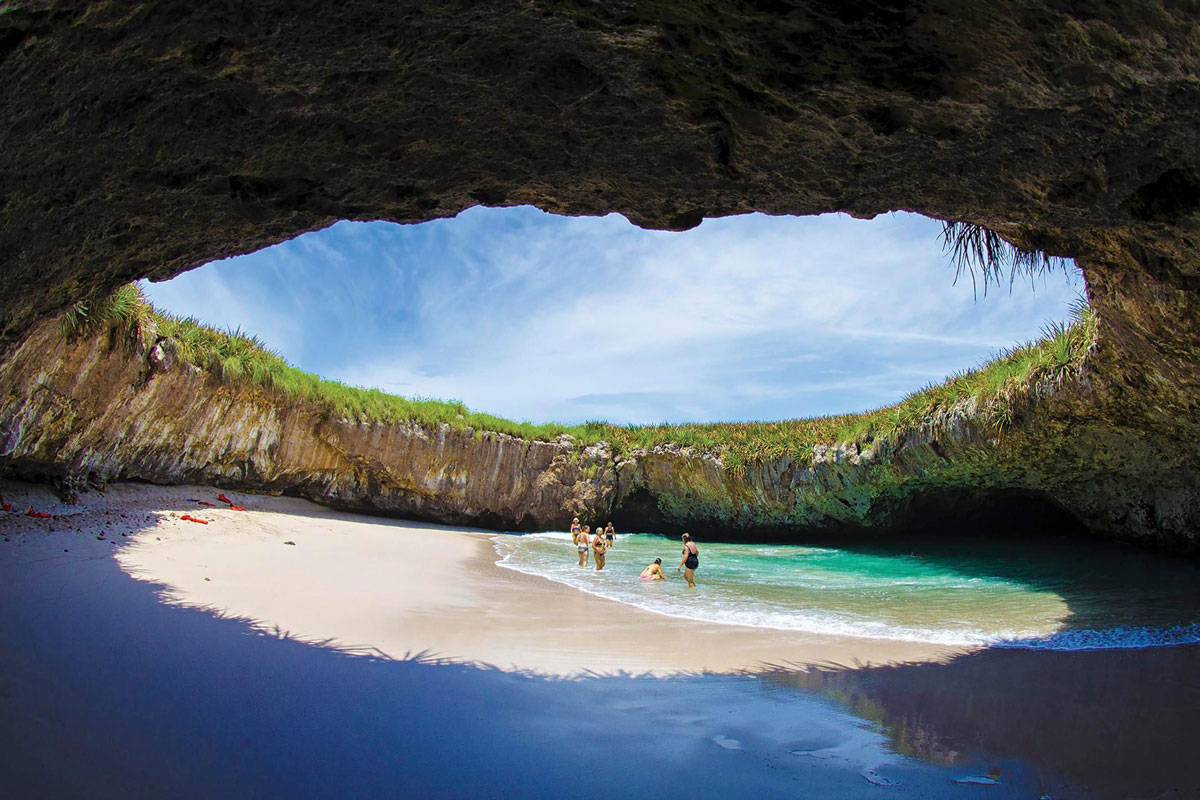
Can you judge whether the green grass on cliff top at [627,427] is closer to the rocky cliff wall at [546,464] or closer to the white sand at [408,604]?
the rocky cliff wall at [546,464]

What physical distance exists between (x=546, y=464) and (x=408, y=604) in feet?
42.9

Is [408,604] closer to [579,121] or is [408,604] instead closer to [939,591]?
[579,121]

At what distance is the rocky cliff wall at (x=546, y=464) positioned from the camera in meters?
8.95

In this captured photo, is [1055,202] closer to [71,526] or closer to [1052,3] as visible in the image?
[1052,3]

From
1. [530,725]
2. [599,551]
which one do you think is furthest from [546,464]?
[530,725]

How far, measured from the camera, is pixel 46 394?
8312 mm

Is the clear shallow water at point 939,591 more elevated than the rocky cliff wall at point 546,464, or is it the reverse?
the rocky cliff wall at point 546,464

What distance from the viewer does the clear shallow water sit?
627 cm

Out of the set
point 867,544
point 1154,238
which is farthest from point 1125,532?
point 1154,238

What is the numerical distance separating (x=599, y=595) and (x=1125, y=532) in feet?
32.4

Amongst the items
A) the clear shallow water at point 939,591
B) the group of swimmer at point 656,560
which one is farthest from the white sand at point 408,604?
the group of swimmer at point 656,560

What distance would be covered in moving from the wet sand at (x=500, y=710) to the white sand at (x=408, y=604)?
0.06 metres

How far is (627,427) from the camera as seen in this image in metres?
21.4

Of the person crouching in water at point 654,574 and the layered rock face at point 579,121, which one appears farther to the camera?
the person crouching in water at point 654,574
